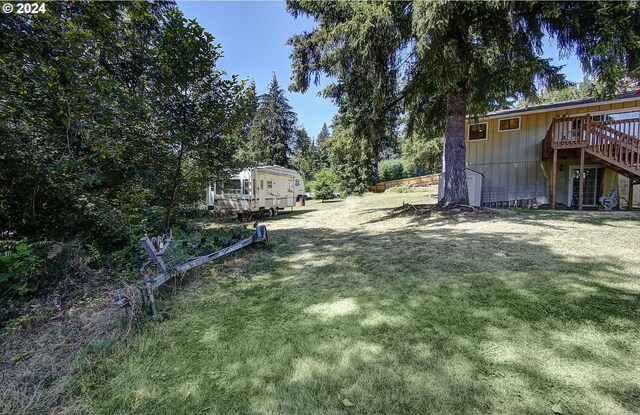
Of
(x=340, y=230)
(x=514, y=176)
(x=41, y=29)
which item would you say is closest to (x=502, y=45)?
(x=514, y=176)

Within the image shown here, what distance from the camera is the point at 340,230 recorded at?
26.0 feet

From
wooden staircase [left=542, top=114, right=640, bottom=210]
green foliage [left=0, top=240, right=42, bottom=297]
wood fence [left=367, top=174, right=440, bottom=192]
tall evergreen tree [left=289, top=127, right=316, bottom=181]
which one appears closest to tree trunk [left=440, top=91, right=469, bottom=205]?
wooden staircase [left=542, top=114, right=640, bottom=210]

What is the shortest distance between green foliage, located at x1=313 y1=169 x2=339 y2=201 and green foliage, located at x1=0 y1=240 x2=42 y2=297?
75.9ft

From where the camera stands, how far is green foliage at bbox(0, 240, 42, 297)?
263cm

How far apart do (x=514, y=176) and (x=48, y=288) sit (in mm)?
14369

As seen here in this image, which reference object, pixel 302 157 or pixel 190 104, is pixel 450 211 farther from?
pixel 302 157

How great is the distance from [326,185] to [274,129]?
30.3 feet

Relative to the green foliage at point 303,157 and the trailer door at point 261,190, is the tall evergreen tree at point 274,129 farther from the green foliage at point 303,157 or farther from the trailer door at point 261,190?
the trailer door at point 261,190

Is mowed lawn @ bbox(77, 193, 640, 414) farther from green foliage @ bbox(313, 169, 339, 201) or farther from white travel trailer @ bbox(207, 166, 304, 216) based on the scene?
green foliage @ bbox(313, 169, 339, 201)

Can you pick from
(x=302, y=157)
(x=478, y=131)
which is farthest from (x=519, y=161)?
(x=302, y=157)

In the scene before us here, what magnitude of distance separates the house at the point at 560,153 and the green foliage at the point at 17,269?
40.8 feet

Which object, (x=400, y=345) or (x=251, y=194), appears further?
(x=251, y=194)

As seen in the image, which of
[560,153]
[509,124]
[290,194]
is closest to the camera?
[560,153]

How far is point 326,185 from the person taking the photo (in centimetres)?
2556
